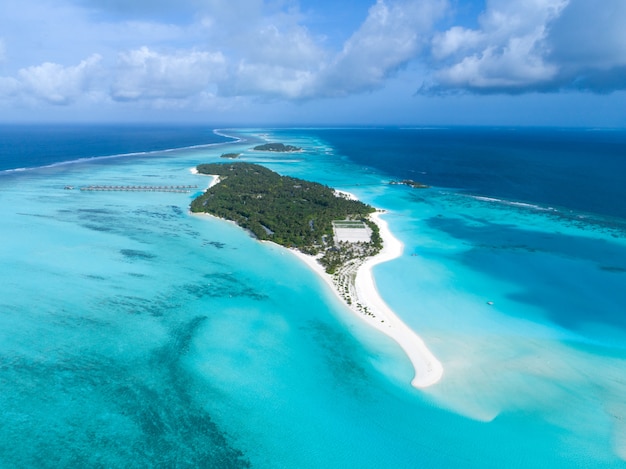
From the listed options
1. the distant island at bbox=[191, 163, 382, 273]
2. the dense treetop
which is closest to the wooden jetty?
the dense treetop

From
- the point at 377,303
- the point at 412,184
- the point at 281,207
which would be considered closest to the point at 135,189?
the point at 281,207

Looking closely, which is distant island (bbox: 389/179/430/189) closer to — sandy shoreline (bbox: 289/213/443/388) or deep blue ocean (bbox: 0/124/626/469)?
deep blue ocean (bbox: 0/124/626/469)

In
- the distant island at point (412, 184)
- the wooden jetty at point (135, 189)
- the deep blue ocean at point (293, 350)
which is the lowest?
the deep blue ocean at point (293, 350)

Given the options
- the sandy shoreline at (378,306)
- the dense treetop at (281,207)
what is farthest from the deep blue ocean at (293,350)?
the dense treetop at (281,207)

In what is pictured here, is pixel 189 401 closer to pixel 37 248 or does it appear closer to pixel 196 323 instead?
pixel 196 323

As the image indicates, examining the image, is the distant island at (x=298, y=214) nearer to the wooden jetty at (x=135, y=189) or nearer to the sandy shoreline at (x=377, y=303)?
the sandy shoreline at (x=377, y=303)

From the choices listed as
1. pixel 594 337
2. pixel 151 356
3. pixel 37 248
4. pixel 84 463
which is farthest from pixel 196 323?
pixel 594 337
